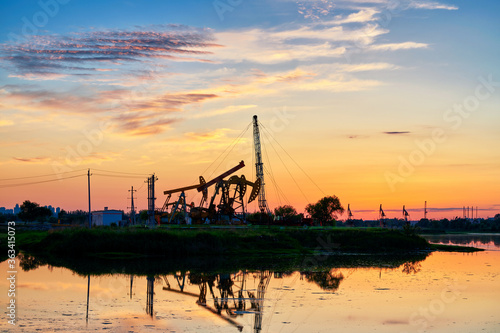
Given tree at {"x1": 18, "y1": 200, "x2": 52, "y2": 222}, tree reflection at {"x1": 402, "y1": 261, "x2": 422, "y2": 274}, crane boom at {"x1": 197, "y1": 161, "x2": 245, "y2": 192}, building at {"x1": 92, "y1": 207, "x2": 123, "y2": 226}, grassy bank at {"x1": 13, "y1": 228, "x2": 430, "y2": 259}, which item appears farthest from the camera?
tree at {"x1": 18, "y1": 200, "x2": 52, "y2": 222}

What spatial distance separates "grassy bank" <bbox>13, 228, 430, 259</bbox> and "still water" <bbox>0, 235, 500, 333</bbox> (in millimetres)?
10511

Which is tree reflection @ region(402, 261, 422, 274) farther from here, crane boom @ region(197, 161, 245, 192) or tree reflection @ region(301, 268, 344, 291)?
crane boom @ region(197, 161, 245, 192)

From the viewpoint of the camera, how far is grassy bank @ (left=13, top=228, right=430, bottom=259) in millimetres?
56188

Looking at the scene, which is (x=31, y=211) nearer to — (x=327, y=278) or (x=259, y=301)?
(x=327, y=278)

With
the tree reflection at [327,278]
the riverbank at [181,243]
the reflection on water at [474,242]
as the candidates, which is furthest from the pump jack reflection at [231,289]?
the reflection on water at [474,242]

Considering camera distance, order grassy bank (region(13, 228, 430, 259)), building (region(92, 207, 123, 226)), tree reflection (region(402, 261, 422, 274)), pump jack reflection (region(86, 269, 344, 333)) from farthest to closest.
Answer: building (region(92, 207, 123, 226)) < grassy bank (region(13, 228, 430, 259)) < tree reflection (region(402, 261, 422, 274)) < pump jack reflection (region(86, 269, 344, 333))

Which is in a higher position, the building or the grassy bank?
the building

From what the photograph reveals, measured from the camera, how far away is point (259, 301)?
98.7 ft

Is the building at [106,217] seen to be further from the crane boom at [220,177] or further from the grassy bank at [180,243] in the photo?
the grassy bank at [180,243]

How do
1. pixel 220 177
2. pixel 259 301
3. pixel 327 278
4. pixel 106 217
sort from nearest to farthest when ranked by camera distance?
pixel 259 301
pixel 327 278
pixel 220 177
pixel 106 217

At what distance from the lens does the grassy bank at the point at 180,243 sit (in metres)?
56.2

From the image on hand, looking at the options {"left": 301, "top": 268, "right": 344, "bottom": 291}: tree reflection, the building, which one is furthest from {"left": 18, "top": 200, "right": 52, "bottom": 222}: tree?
{"left": 301, "top": 268, "right": 344, "bottom": 291}: tree reflection

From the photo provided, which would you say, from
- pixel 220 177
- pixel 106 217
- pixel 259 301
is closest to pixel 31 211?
pixel 106 217

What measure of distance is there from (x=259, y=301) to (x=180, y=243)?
28.2m
